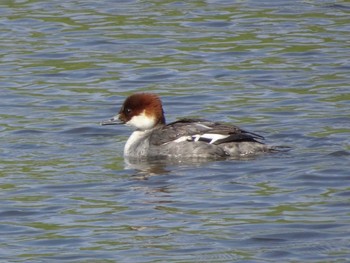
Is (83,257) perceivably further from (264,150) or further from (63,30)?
(63,30)

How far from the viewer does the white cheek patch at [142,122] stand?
15359 mm

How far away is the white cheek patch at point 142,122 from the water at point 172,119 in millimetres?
338

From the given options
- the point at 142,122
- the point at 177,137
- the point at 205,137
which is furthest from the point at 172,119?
the point at 205,137

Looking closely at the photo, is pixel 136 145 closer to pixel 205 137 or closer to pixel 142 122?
pixel 142 122

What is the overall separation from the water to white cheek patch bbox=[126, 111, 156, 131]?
1.11 feet

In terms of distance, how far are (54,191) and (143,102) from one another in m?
2.47

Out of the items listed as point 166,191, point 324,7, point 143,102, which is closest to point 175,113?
point 143,102

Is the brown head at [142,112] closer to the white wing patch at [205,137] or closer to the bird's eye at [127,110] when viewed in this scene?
the bird's eye at [127,110]

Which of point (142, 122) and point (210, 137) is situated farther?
point (142, 122)

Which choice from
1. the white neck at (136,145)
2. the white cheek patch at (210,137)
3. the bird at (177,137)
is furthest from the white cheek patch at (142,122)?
the white cheek patch at (210,137)

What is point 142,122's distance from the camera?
15398 mm

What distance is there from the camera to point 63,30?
2131 centimetres

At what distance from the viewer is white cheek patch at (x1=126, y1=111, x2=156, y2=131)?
15.4m

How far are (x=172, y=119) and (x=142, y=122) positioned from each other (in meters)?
1.35
